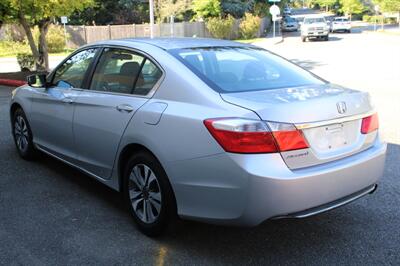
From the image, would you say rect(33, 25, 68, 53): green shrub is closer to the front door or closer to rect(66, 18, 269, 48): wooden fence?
rect(66, 18, 269, 48): wooden fence

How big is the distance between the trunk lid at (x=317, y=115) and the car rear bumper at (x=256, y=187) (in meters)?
0.09

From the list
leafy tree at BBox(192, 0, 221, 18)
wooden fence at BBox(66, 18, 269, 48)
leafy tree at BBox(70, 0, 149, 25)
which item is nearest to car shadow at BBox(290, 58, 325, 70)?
wooden fence at BBox(66, 18, 269, 48)

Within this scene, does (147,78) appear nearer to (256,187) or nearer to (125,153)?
(125,153)

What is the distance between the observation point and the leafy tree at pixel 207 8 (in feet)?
149

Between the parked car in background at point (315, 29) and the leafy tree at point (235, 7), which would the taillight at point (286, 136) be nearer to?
the parked car in background at point (315, 29)

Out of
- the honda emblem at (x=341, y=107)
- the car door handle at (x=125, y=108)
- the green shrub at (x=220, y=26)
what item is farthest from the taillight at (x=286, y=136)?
the green shrub at (x=220, y=26)

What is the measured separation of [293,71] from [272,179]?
5.21 ft

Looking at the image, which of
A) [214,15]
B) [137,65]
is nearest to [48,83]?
[137,65]

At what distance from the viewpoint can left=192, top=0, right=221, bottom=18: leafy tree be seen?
4541 cm

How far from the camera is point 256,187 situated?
3201mm

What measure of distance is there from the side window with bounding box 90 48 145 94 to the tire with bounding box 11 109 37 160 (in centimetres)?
177

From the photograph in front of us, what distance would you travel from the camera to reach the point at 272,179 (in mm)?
3195

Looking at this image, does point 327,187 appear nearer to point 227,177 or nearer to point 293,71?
point 227,177

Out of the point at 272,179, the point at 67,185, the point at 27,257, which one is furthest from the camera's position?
the point at 67,185
